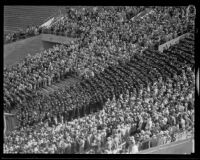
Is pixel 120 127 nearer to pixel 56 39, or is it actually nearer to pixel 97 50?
pixel 97 50

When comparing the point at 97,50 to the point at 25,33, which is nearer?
the point at 97,50

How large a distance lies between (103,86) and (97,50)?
2.73 meters

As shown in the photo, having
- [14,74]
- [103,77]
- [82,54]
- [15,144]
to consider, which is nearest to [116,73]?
[103,77]

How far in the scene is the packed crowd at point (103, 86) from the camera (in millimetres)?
18859

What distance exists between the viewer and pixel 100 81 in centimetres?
2017

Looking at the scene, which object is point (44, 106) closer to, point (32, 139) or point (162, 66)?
point (32, 139)

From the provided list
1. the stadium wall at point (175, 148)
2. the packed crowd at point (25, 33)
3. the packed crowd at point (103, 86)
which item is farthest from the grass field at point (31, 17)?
the stadium wall at point (175, 148)

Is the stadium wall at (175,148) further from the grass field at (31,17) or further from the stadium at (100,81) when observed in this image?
the grass field at (31,17)

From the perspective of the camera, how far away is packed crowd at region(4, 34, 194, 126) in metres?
18.9

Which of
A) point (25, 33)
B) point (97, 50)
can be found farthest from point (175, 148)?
point (25, 33)

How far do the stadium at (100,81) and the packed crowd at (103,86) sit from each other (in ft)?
0.11

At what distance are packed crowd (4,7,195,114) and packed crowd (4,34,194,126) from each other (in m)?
0.52

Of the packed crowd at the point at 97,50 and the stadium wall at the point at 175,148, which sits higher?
the packed crowd at the point at 97,50

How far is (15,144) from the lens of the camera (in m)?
16.9
